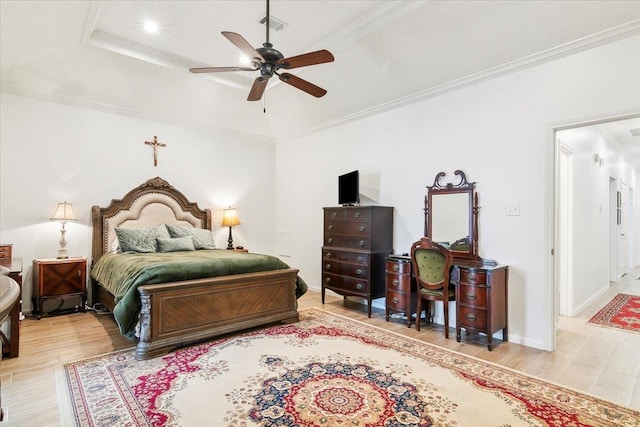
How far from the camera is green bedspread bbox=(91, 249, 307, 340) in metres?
2.94

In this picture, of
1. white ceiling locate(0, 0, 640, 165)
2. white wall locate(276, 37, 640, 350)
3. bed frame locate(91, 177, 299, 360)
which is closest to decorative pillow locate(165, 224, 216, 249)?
bed frame locate(91, 177, 299, 360)

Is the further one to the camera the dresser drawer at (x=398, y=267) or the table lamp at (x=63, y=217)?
the table lamp at (x=63, y=217)

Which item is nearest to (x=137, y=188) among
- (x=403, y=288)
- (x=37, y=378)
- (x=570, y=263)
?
(x=37, y=378)

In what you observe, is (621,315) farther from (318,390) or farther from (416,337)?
(318,390)

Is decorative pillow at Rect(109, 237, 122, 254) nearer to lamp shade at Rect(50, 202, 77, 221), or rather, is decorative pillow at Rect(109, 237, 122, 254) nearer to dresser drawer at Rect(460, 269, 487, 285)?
lamp shade at Rect(50, 202, 77, 221)

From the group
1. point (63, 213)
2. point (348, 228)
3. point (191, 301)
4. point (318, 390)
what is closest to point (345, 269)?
point (348, 228)

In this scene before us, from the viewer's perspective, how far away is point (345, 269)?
14.7 ft

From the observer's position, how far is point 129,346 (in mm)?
3201

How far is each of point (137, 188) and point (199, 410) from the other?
3.73m

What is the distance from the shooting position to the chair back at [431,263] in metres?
3.46

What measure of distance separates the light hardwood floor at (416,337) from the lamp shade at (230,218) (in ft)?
7.02

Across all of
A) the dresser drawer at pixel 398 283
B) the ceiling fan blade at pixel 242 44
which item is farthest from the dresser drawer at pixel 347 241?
the ceiling fan blade at pixel 242 44

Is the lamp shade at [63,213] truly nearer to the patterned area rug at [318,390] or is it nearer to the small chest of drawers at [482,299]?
the patterned area rug at [318,390]

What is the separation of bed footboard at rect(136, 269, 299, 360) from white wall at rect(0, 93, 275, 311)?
7.82 ft
